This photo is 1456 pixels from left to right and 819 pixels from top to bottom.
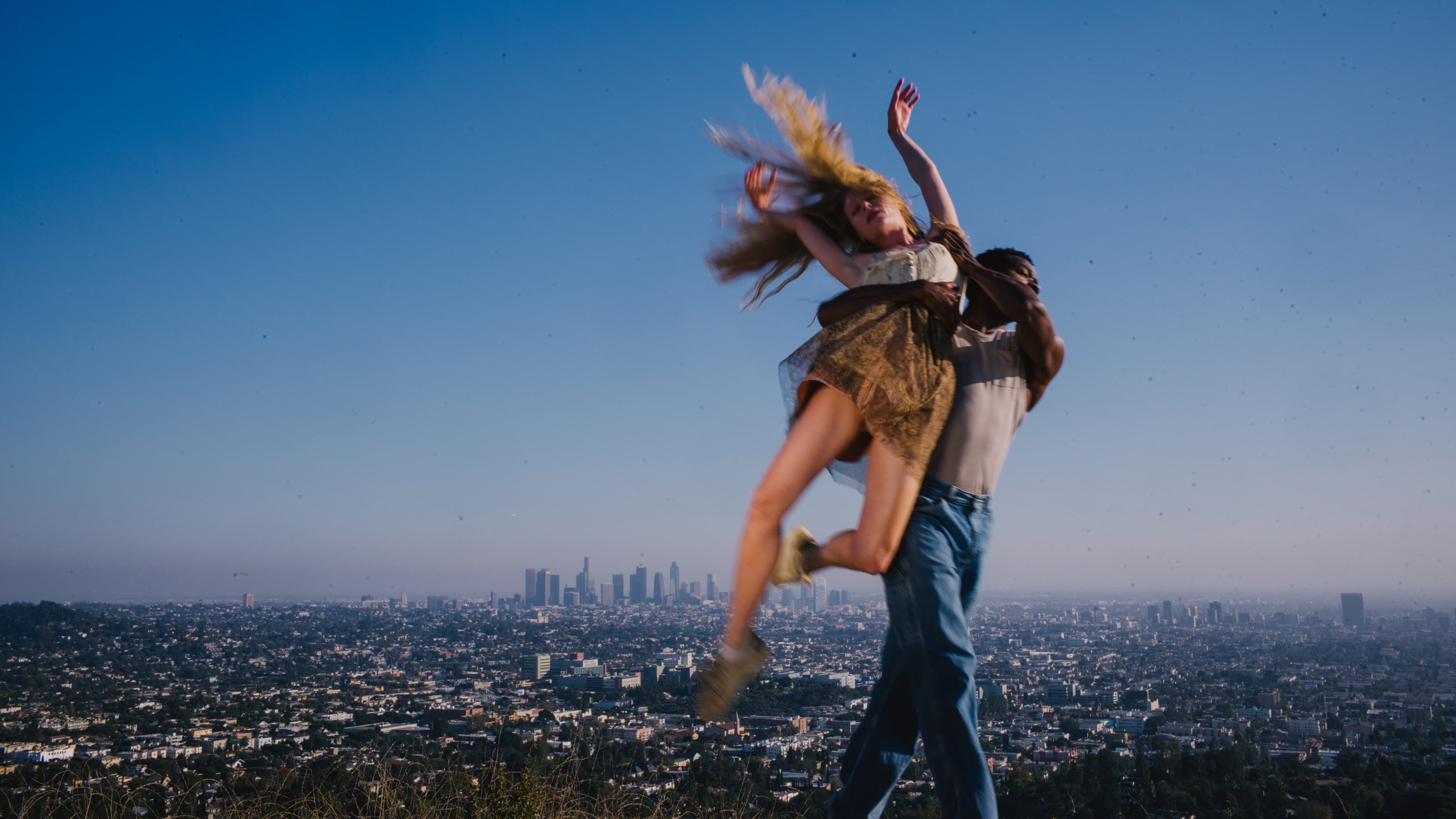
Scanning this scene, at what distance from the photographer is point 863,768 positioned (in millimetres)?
2170

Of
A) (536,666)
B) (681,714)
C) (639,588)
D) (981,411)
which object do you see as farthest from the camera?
(639,588)

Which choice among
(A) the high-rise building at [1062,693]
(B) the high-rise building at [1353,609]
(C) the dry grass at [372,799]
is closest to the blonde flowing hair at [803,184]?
(C) the dry grass at [372,799]

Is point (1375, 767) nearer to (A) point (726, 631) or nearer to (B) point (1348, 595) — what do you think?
(A) point (726, 631)

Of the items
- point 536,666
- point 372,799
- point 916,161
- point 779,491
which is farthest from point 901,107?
point 536,666

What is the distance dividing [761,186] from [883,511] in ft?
3.66

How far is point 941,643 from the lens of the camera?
6.18 feet

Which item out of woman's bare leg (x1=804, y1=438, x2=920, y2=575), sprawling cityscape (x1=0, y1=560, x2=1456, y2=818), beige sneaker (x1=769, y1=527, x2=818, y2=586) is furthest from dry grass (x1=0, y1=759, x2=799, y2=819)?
woman's bare leg (x1=804, y1=438, x2=920, y2=575)

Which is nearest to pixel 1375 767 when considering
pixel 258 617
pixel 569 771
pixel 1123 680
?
pixel 569 771

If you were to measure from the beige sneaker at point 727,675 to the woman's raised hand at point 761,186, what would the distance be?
1.27 meters

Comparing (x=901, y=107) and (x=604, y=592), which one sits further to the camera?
(x=604, y=592)

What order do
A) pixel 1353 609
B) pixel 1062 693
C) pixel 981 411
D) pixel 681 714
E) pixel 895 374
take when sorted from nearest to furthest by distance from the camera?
1. pixel 895 374
2. pixel 981 411
3. pixel 681 714
4. pixel 1062 693
5. pixel 1353 609

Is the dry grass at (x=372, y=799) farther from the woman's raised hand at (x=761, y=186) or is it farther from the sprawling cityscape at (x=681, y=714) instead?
the woman's raised hand at (x=761, y=186)

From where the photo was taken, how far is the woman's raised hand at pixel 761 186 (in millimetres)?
2525

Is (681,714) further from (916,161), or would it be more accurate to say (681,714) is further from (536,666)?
(536,666)
